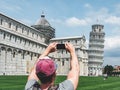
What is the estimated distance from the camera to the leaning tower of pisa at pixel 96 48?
495ft

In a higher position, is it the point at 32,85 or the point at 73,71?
the point at 73,71

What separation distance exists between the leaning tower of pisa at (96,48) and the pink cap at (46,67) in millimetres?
146778

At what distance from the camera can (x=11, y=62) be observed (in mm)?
71625

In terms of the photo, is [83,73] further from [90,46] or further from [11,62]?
[11,62]

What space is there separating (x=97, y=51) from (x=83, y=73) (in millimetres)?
38619

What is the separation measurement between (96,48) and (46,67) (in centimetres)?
15271

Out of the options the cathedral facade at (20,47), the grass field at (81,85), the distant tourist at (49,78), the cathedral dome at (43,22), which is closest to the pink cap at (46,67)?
the distant tourist at (49,78)

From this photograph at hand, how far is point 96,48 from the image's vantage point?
510 feet

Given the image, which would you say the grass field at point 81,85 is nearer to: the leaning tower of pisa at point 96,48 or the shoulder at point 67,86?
the shoulder at point 67,86

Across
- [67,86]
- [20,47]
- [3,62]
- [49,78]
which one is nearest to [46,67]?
[49,78]

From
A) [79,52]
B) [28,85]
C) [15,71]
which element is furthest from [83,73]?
[28,85]

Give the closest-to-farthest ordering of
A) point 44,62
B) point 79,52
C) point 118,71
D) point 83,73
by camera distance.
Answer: point 44,62 < point 79,52 < point 83,73 < point 118,71

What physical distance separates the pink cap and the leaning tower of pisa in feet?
482

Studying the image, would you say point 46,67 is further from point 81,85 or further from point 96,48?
point 96,48
